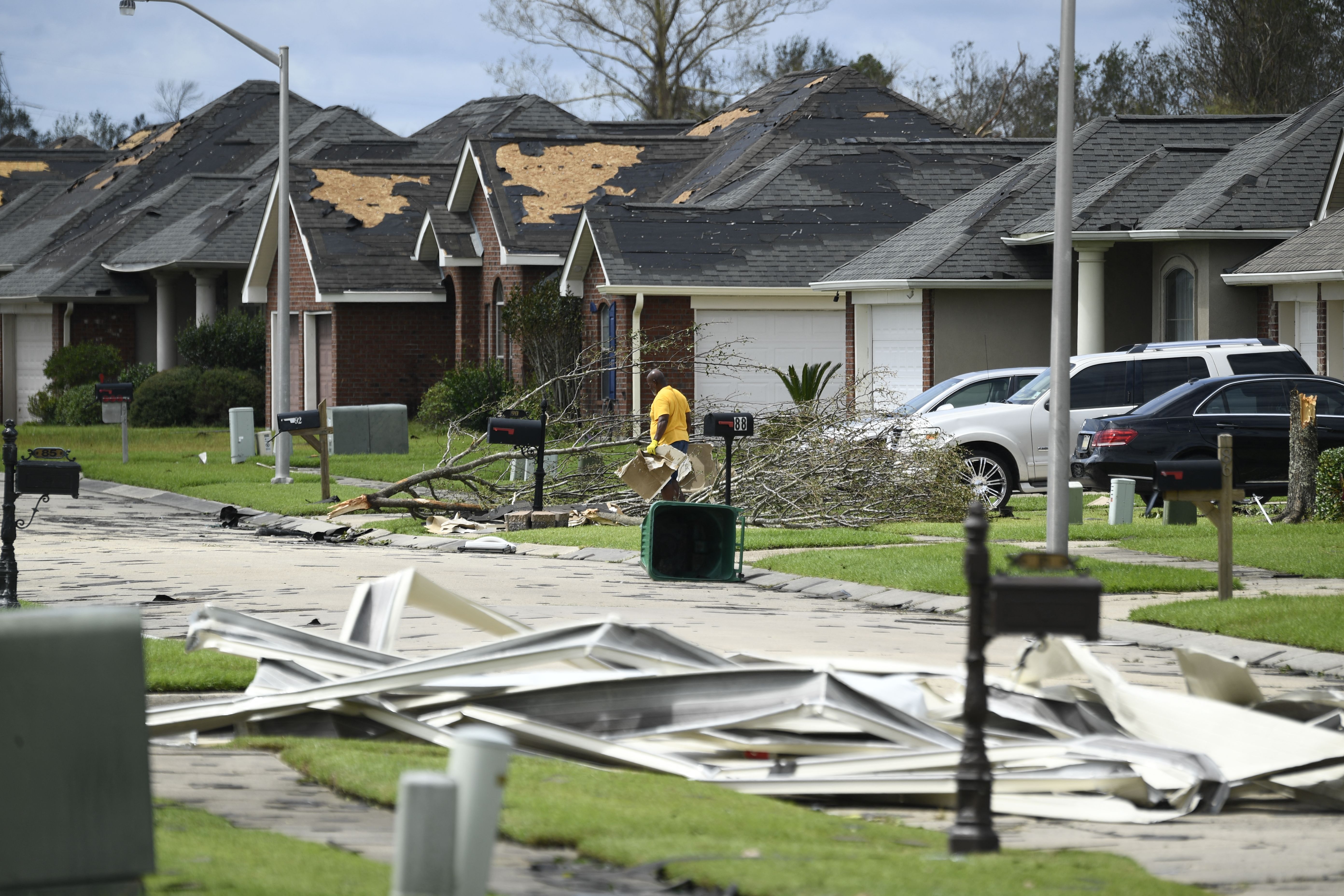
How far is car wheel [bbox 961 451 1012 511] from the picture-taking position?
2039 centimetres

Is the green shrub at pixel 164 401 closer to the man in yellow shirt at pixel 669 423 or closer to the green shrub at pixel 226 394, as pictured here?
the green shrub at pixel 226 394

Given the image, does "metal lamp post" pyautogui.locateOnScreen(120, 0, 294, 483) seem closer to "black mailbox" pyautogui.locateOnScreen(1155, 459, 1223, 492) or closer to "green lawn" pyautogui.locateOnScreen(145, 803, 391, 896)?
"black mailbox" pyautogui.locateOnScreen(1155, 459, 1223, 492)

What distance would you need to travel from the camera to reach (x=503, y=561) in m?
16.8

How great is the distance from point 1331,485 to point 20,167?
57401 millimetres

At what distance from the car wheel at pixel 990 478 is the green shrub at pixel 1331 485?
3.61 meters

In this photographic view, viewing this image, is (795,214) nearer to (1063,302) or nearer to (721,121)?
(721,121)

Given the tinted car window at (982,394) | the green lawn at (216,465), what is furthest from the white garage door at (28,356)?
the tinted car window at (982,394)

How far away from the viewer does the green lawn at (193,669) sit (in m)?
9.39

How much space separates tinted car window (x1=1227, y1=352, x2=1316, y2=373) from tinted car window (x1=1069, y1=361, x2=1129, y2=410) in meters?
1.33

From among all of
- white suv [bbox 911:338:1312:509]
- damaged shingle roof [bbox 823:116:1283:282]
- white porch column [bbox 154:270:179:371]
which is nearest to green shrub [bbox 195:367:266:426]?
white porch column [bbox 154:270:179:371]

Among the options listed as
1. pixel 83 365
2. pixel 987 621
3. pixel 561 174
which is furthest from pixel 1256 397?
pixel 83 365

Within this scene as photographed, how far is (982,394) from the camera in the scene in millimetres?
22703

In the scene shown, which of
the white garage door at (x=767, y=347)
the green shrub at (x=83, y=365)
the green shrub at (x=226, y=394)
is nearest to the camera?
the white garage door at (x=767, y=347)

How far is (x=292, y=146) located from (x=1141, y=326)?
2904 centimetres
